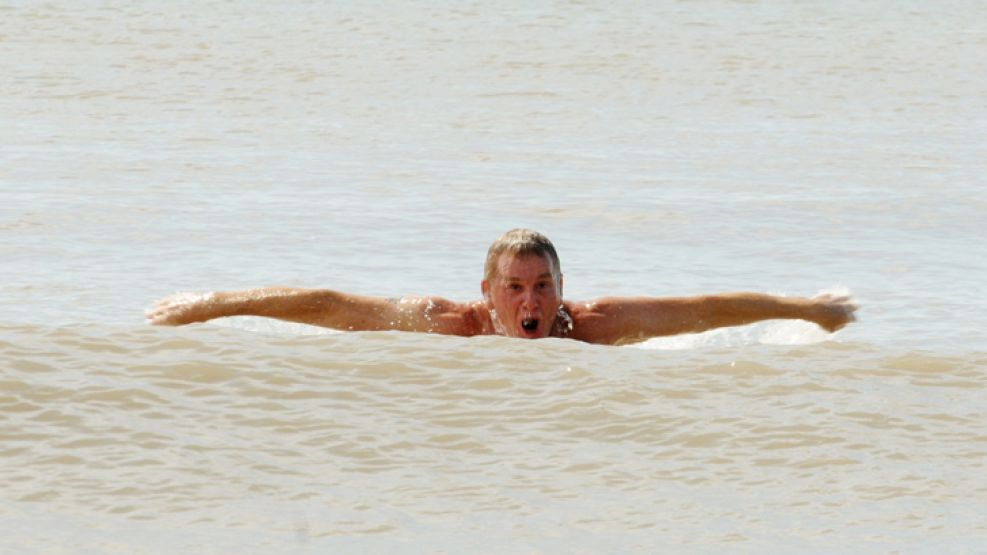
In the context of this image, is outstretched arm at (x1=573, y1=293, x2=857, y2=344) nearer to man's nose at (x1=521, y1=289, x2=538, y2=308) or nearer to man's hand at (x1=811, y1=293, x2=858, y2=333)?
man's hand at (x1=811, y1=293, x2=858, y2=333)

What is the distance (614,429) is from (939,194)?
771 cm

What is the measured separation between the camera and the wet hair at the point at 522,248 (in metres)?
7.46

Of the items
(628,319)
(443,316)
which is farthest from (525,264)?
(628,319)

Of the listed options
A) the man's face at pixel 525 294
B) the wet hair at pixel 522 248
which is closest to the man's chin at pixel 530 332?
the man's face at pixel 525 294

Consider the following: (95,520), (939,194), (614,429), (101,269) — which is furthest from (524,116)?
(95,520)

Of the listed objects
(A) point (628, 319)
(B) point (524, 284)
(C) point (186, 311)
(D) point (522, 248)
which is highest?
(D) point (522, 248)

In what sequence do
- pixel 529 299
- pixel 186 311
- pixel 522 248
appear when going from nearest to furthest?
pixel 522 248 → pixel 529 299 → pixel 186 311

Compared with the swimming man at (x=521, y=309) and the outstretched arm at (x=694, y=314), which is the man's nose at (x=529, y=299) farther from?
the outstretched arm at (x=694, y=314)

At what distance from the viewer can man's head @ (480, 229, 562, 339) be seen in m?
7.47

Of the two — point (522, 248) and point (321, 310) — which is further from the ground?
point (522, 248)

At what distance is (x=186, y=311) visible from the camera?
771 cm

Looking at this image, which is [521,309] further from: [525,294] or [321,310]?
[321,310]

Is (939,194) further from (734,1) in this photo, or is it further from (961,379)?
(734,1)

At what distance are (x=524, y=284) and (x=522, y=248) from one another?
0.55 feet
